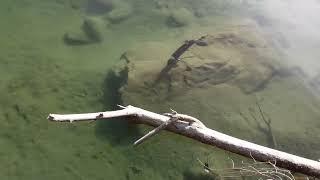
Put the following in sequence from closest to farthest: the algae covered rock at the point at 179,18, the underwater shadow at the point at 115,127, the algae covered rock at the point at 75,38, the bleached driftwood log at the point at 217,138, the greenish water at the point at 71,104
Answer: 1. the bleached driftwood log at the point at 217,138
2. the greenish water at the point at 71,104
3. the underwater shadow at the point at 115,127
4. the algae covered rock at the point at 75,38
5. the algae covered rock at the point at 179,18

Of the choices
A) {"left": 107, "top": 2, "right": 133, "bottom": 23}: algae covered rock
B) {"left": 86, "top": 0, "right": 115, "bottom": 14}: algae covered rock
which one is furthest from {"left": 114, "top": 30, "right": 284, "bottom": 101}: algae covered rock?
{"left": 86, "top": 0, "right": 115, "bottom": 14}: algae covered rock

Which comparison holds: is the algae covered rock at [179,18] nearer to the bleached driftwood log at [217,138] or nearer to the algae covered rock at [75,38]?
the algae covered rock at [75,38]

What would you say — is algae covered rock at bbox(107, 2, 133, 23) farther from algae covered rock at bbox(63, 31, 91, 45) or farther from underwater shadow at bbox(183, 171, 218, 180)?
underwater shadow at bbox(183, 171, 218, 180)

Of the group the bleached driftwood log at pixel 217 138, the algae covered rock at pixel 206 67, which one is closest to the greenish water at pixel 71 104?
the algae covered rock at pixel 206 67

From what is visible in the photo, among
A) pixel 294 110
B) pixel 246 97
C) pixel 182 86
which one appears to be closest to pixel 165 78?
pixel 182 86

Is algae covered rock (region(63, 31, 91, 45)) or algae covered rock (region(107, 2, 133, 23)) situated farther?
algae covered rock (region(107, 2, 133, 23))

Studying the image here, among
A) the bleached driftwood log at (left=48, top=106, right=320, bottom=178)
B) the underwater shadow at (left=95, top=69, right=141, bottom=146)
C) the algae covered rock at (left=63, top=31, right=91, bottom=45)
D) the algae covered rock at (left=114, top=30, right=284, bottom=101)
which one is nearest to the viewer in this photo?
the bleached driftwood log at (left=48, top=106, right=320, bottom=178)

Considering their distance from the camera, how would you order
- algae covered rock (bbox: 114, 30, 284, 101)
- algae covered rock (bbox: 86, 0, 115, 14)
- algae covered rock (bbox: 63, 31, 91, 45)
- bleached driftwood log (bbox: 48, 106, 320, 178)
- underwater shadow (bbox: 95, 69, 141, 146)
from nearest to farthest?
bleached driftwood log (bbox: 48, 106, 320, 178), underwater shadow (bbox: 95, 69, 141, 146), algae covered rock (bbox: 114, 30, 284, 101), algae covered rock (bbox: 63, 31, 91, 45), algae covered rock (bbox: 86, 0, 115, 14)

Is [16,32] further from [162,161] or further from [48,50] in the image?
[162,161]
